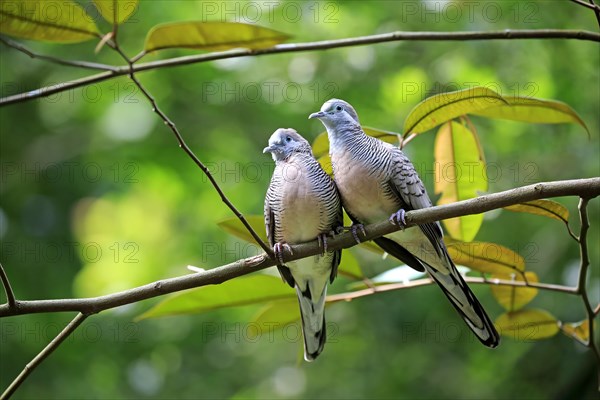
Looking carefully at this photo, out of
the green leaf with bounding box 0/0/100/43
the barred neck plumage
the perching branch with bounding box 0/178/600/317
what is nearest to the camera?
the perching branch with bounding box 0/178/600/317

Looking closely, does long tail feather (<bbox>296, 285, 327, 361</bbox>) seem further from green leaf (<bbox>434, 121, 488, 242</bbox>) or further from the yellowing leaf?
the yellowing leaf

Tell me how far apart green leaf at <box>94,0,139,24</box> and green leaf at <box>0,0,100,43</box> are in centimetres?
9

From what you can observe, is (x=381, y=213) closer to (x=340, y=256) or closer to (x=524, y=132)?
(x=340, y=256)

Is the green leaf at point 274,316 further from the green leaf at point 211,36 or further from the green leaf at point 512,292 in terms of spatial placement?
the green leaf at point 211,36

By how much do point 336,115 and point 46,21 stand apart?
1.36 meters

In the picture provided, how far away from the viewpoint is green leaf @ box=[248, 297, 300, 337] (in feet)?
9.74

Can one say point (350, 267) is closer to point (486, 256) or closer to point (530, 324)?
point (486, 256)

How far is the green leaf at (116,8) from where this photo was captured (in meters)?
2.34

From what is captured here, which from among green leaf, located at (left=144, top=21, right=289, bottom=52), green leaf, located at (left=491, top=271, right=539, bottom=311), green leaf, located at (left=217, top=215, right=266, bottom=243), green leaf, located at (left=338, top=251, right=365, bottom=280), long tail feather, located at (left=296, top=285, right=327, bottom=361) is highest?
green leaf, located at (left=144, top=21, right=289, bottom=52)

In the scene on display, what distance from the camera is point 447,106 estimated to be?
2641mm

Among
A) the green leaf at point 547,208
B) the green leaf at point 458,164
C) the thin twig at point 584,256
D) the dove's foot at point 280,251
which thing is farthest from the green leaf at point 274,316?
the thin twig at point 584,256

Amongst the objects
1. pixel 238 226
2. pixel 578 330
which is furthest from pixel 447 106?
pixel 578 330

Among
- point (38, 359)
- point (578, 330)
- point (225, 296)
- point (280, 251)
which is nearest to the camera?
point (38, 359)

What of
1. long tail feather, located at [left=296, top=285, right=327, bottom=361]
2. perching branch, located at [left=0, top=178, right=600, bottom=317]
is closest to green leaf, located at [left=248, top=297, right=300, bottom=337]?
long tail feather, located at [left=296, top=285, right=327, bottom=361]
